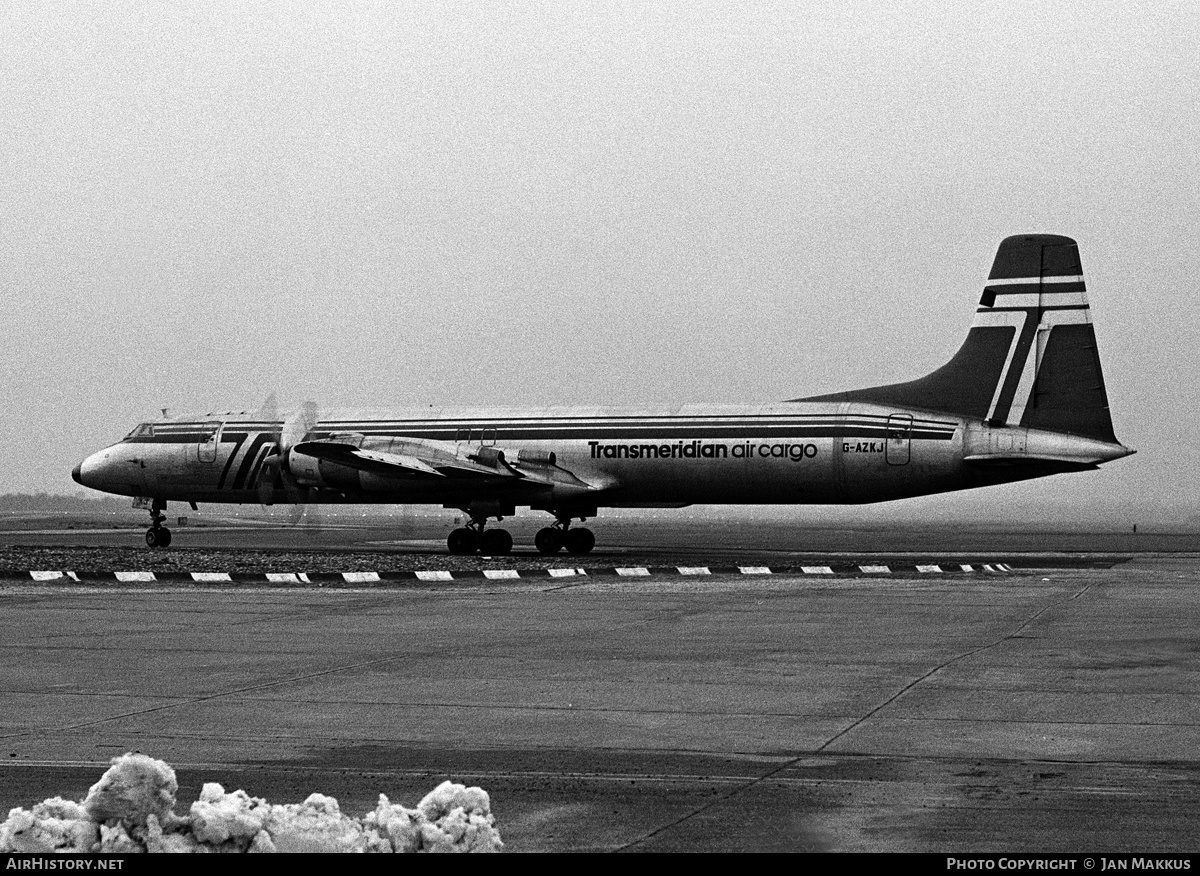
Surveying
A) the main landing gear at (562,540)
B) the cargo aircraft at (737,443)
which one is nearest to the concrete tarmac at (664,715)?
the cargo aircraft at (737,443)

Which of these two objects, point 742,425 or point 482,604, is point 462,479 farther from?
point 482,604

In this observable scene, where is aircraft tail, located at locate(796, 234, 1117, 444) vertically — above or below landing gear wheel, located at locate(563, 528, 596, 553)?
above

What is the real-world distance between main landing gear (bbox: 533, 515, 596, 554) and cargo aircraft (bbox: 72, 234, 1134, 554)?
0.17 feet

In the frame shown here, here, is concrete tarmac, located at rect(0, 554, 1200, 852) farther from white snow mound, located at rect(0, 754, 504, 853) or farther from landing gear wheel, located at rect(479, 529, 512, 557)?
landing gear wheel, located at rect(479, 529, 512, 557)

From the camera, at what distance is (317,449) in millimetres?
39875

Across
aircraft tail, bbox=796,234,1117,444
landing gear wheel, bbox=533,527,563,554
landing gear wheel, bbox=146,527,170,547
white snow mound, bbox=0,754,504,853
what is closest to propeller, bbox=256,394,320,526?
landing gear wheel, bbox=146,527,170,547

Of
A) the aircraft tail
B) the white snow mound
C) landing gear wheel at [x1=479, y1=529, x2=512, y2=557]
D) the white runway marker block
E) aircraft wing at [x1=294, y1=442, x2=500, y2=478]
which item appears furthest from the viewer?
landing gear wheel at [x1=479, y1=529, x2=512, y2=557]

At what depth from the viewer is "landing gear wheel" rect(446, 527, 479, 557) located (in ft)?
131

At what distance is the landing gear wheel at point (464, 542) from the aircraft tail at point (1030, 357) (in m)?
12.3

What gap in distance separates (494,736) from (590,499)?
29921 mm

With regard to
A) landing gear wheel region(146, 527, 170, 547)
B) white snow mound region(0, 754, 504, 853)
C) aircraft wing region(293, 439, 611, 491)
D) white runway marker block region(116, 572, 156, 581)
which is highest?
white snow mound region(0, 754, 504, 853)

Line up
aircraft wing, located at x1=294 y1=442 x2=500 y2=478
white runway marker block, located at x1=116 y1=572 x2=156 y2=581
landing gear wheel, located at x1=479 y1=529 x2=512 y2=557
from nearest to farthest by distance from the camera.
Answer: white runway marker block, located at x1=116 y1=572 x2=156 y2=581 → aircraft wing, located at x1=294 y1=442 x2=500 y2=478 → landing gear wheel, located at x1=479 y1=529 x2=512 y2=557

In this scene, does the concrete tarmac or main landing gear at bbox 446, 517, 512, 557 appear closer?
the concrete tarmac
